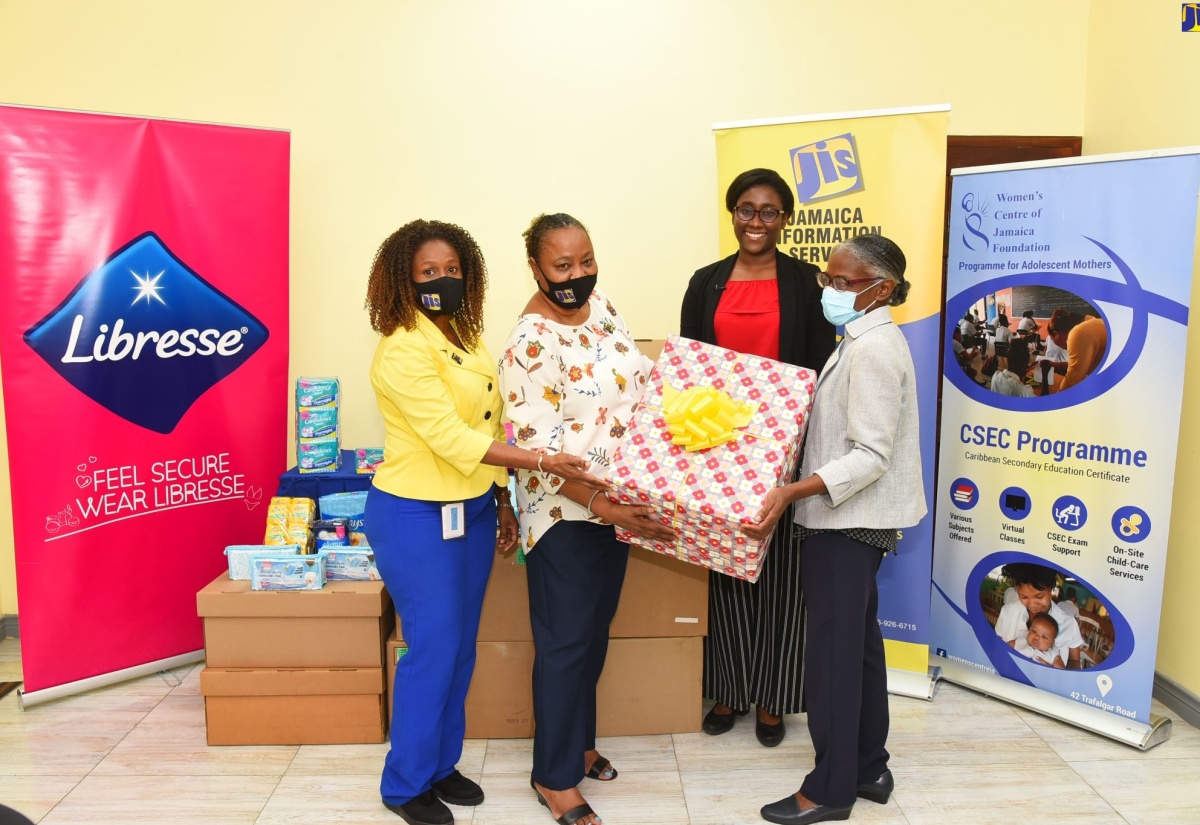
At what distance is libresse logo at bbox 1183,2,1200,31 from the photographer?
2.90 metres

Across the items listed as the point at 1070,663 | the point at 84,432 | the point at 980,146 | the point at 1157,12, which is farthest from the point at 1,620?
the point at 1157,12

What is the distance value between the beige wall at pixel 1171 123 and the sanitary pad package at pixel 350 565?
2816 mm

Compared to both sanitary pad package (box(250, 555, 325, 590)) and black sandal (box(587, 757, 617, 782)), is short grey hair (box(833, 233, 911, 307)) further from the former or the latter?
sanitary pad package (box(250, 555, 325, 590))

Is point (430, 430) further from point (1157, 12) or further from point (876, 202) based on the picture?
point (1157, 12)

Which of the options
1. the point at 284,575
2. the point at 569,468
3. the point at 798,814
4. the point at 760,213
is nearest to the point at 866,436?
the point at 569,468

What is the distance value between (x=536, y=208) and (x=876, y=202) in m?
1.37

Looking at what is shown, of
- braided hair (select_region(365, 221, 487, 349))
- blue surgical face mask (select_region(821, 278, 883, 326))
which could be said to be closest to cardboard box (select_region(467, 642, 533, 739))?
braided hair (select_region(365, 221, 487, 349))

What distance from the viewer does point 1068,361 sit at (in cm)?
291

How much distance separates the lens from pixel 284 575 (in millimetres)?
2777

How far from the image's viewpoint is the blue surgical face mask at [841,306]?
2.20 meters

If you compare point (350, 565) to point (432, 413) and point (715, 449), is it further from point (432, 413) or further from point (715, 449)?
point (715, 449)

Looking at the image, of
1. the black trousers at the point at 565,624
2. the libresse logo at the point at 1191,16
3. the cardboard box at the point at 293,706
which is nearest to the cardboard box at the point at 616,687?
the cardboard box at the point at 293,706

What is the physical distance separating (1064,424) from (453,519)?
210 cm

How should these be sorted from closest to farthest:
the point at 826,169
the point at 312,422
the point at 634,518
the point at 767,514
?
the point at 767,514
the point at 634,518
the point at 826,169
the point at 312,422
